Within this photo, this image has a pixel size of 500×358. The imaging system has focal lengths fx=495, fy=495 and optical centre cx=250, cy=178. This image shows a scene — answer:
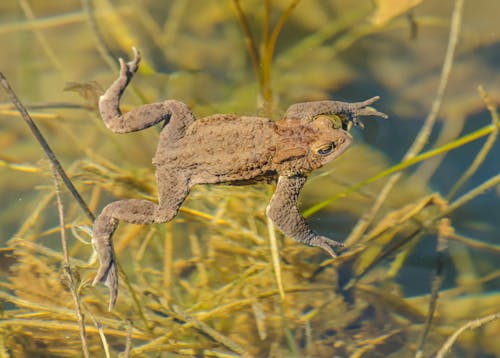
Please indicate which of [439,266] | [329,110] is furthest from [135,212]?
[439,266]

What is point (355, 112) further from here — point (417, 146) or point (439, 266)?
point (439, 266)

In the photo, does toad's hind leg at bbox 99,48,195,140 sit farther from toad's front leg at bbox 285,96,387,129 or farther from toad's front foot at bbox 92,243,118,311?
toad's front foot at bbox 92,243,118,311

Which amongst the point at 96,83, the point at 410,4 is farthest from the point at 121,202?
the point at 410,4

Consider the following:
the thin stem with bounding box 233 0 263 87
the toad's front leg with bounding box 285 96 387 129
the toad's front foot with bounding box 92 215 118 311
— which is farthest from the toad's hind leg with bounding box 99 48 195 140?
the thin stem with bounding box 233 0 263 87

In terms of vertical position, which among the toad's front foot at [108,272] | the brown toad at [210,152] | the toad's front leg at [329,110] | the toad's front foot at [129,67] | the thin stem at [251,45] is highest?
the thin stem at [251,45]

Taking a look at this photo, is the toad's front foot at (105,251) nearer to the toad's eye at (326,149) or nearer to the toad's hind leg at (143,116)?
the toad's hind leg at (143,116)

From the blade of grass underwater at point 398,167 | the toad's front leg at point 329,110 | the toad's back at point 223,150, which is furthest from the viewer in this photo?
the blade of grass underwater at point 398,167

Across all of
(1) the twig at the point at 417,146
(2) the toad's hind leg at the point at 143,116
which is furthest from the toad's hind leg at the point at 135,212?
(1) the twig at the point at 417,146
